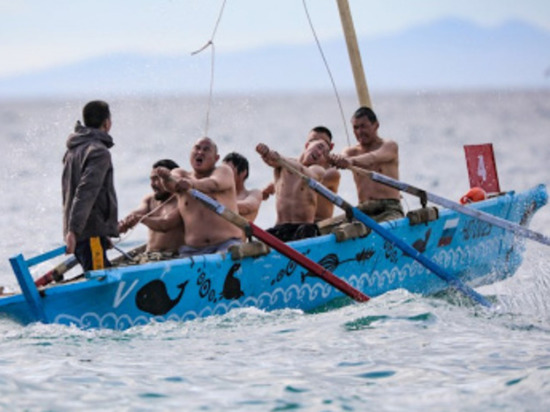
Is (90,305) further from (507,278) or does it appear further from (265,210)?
(265,210)

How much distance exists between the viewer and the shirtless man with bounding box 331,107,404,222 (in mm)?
9695

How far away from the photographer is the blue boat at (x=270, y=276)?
6.73 m

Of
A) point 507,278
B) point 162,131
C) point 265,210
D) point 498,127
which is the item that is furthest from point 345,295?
point 498,127

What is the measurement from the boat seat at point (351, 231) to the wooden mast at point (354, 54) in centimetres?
282

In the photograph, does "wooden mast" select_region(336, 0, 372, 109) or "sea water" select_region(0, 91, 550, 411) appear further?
"wooden mast" select_region(336, 0, 372, 109)

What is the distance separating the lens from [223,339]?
6.86 metres

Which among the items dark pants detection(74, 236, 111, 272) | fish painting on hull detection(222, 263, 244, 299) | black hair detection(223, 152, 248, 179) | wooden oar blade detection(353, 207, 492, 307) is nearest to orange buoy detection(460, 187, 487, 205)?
wooden oar blade detection(353, 207, 492, 307)

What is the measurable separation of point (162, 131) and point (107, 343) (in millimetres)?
48774

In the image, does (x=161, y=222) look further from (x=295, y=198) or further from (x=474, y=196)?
(x=474, y=196)

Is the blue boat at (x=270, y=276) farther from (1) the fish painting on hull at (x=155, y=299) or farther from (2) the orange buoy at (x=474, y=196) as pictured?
(2) the orange buoy at (x=474, y=196)

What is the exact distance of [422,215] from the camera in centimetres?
923

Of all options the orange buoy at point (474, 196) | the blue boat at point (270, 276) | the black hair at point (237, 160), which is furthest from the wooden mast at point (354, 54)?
the black hair at point (237, 160)

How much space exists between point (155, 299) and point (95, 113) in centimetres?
138

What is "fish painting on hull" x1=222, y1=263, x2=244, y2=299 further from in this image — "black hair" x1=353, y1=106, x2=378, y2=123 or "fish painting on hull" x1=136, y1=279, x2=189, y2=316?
"black hair" x1=353, y1=106, x2=378, y2=123
